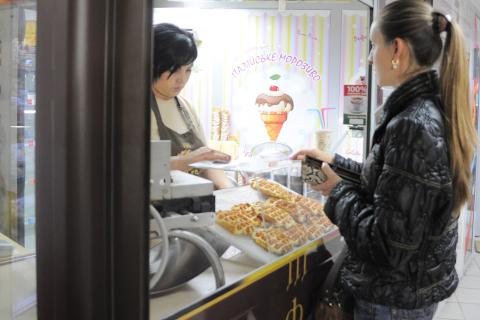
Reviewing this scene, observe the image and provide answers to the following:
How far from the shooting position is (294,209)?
2.14 meters

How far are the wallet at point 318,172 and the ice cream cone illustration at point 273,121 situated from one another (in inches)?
9.3

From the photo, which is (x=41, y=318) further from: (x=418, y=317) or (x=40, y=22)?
(x=418, y=317)

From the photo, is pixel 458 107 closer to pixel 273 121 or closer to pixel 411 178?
pixel 411 178

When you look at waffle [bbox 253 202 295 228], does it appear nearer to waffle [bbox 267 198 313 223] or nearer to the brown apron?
waffle [bbox 267 198 313 223]

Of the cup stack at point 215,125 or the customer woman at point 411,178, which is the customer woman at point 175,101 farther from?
the customer woman at point 411,178

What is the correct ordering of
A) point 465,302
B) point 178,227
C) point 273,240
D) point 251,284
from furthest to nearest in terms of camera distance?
point 465,302, point 273,240, point 251,284, point 178,227

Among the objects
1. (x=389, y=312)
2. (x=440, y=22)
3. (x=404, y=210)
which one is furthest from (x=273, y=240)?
(x=440, y=22)

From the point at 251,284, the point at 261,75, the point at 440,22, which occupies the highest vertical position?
the point at 440,22

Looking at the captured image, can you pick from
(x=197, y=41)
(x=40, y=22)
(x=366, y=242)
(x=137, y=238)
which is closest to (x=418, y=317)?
(x=366, y=242)

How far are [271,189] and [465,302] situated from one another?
2770 mm

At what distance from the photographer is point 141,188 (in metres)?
1.15

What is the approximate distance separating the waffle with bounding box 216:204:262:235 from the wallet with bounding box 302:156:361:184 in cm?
23

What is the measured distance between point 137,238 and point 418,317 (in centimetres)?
98

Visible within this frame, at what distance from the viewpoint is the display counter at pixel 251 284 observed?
57.1 inches
